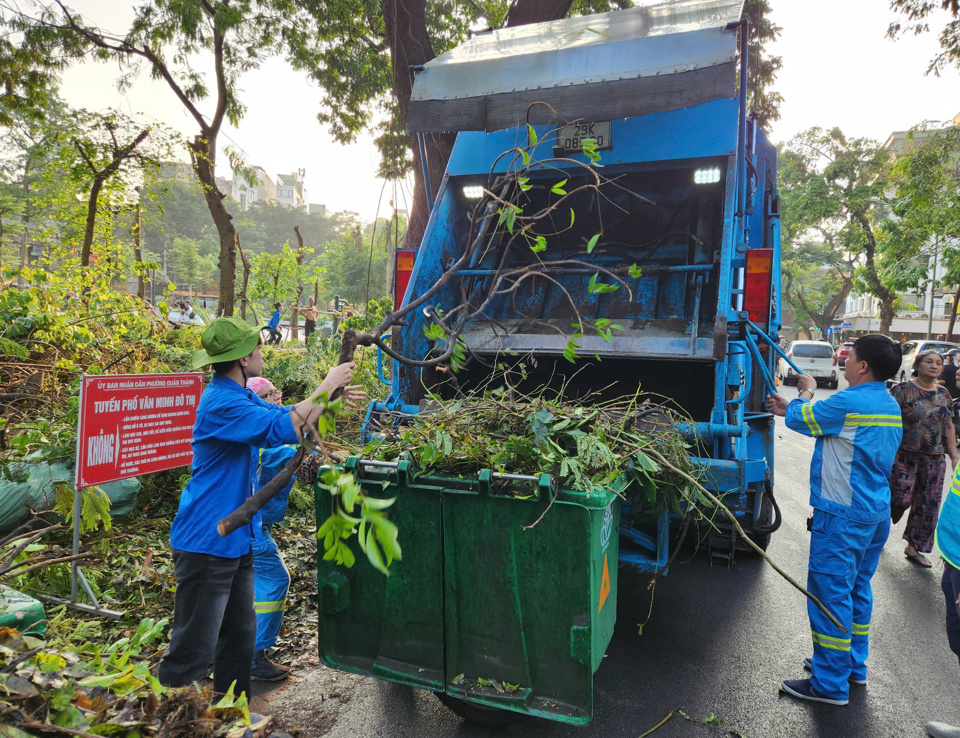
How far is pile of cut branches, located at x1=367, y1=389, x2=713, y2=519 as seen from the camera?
2361 mm

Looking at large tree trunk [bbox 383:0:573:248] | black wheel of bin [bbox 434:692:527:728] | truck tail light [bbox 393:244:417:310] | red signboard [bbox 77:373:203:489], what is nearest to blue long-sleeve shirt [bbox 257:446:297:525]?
red signboard [bbox 77:373:203:489]

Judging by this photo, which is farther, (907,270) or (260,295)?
(907,270)

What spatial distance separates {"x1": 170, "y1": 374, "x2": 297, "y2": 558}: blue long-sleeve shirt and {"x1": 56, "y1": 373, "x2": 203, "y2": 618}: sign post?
1144mm

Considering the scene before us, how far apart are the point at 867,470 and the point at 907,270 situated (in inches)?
847

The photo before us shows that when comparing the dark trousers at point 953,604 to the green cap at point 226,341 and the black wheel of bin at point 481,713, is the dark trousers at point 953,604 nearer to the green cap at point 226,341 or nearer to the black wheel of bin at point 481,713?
the black wheel of bin at point 481,713

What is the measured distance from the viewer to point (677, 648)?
339 centimetres

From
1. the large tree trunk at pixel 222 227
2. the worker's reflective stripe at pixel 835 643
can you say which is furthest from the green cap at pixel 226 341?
the large tree trunk at pixel 222 227

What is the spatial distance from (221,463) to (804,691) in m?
2.80

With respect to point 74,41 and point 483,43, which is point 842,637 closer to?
point 483,43

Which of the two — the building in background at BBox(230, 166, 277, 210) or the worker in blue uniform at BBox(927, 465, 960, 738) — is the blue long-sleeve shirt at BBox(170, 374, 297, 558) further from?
the building in background at BBox(230, 166, 277, 210)

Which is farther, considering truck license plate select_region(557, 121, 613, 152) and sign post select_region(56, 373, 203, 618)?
truck license plate select_region(557, 121, 613, 152)

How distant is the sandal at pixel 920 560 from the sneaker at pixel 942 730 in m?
2.46

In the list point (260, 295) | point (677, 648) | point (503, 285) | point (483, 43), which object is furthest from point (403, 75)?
point (260, 295)

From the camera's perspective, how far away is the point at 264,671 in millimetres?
2973
